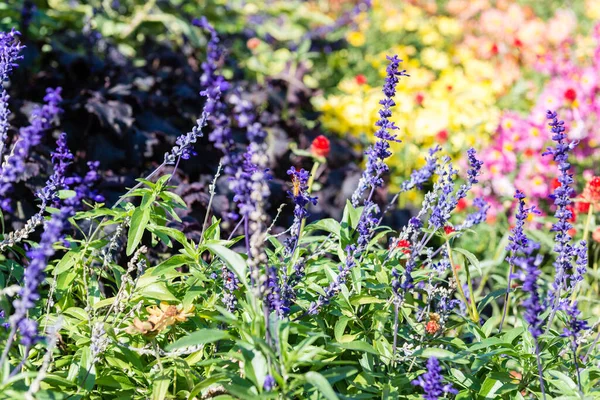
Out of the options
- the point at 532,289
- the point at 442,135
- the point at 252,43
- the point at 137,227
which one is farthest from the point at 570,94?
the point at 137,227

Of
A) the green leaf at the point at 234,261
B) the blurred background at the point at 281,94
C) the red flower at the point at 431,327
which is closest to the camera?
the green leaf at the point at 234,261

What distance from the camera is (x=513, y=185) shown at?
13.4 ft

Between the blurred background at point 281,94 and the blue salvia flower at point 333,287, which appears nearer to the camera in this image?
the blue salvia flower at point 333,287

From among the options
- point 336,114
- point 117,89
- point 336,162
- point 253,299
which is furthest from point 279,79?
point 253,299

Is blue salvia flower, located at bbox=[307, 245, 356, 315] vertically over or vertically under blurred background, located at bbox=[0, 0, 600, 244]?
under

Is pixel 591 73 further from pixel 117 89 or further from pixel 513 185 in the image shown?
pixel 117 89

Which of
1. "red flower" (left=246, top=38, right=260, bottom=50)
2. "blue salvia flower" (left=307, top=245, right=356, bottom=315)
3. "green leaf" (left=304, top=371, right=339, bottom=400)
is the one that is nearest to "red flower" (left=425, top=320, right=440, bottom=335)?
"blue salvia flower" (left=307, top=245, right=356, bottom=315)

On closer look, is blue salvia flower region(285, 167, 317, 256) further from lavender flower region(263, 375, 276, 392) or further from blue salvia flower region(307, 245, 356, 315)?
lavender flower region(263, 375, 276, 392)

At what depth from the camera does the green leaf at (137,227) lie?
1.78m

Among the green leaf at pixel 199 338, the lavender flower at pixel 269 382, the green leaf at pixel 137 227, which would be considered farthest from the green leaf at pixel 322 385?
the green leaf at pixel 137 227

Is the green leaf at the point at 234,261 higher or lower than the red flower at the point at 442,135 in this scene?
lower

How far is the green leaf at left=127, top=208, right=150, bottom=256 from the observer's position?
5.85 ft

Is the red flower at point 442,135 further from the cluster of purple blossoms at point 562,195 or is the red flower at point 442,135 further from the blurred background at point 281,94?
the cluster of purple blossoms at point 562,195

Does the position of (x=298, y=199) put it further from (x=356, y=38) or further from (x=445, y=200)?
(x=356, y=38)
